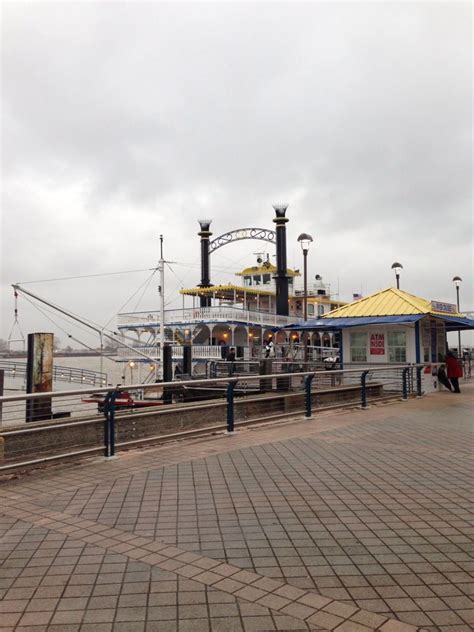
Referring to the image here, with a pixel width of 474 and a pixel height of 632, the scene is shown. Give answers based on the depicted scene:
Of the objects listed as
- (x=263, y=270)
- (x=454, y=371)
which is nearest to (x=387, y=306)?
(x=454, y=371)

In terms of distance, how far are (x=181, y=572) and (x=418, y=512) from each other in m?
2.53

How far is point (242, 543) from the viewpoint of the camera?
14.5ft

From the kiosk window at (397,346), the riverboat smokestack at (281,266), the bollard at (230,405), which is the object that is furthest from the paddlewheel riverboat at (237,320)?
the bollard at (230,405)

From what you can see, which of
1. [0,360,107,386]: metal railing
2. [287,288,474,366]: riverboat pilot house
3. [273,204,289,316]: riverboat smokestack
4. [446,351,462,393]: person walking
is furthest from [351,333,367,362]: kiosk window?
[273,204,289,316]: riverboat smokestack

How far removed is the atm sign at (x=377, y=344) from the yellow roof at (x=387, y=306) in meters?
0.79

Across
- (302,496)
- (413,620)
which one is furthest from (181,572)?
(302,496)

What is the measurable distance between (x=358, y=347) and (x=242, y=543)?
15.8m

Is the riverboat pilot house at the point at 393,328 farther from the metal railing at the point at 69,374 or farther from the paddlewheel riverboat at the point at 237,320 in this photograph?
the metal railing at the point at 69,374

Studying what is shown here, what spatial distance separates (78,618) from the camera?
321 centimetres

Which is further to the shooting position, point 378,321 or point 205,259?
Answer: point 205,259

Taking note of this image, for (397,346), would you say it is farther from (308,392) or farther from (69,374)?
(69,374)

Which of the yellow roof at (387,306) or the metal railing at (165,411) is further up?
the yellow roof at (387,306)

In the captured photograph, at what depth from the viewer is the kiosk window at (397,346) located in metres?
18.5

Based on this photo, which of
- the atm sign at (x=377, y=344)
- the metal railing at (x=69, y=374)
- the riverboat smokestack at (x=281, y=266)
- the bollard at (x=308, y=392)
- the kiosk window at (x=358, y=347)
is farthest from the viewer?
the riverboat smokestack at (x=281, y=266)
